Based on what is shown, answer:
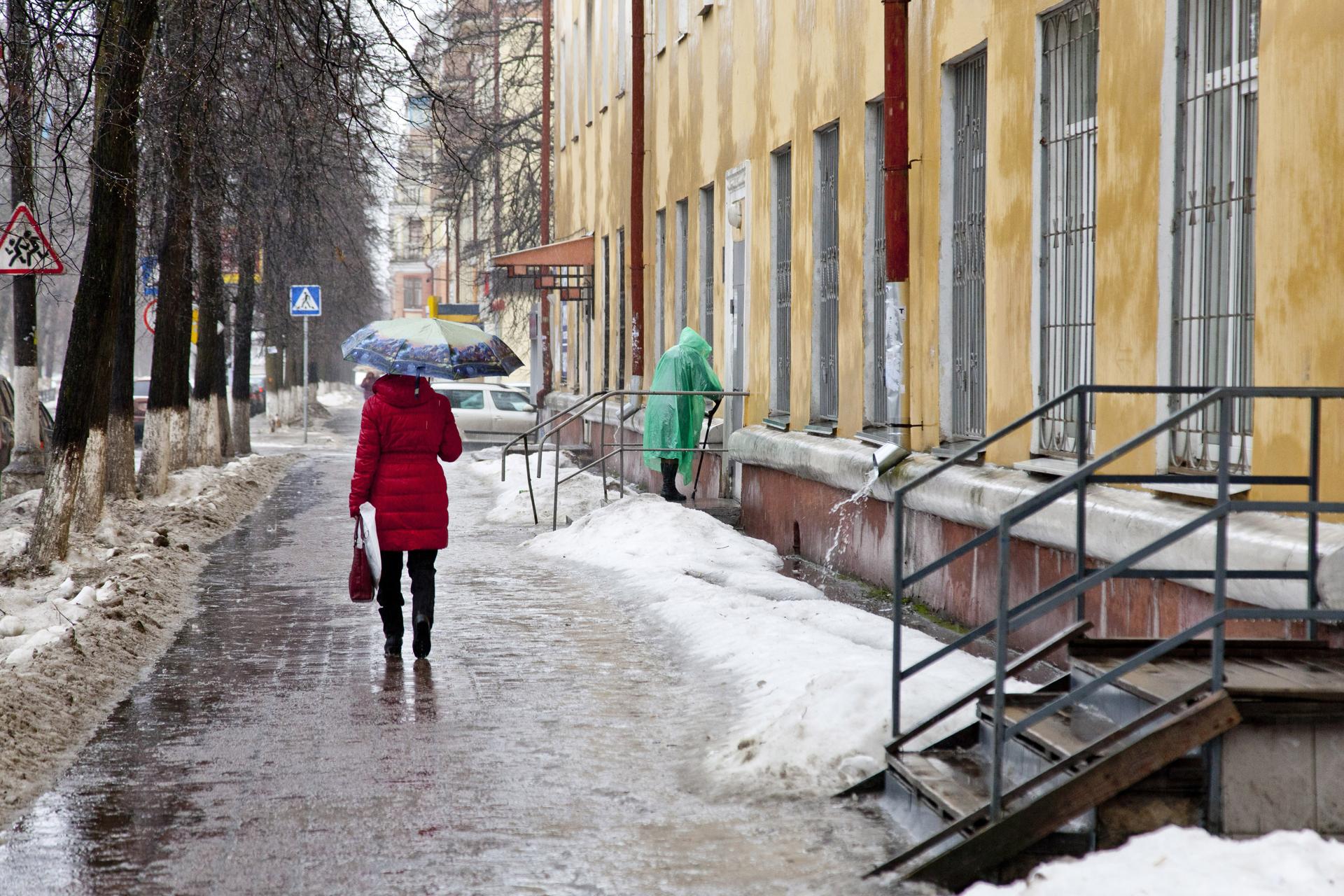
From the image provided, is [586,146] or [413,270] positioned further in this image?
[413,270]

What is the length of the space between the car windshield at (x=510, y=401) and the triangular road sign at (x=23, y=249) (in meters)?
19.5

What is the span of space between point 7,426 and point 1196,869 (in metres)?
18.5

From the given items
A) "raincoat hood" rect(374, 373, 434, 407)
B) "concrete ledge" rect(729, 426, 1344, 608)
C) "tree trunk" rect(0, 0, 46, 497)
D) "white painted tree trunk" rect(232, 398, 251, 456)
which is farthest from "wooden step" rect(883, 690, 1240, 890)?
"white painted tree trunk" rect(232, 398, 251, 456)

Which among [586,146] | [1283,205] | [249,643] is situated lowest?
[249,643]

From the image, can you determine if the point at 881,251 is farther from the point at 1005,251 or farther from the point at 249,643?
the point at 249,643

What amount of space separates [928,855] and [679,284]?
15.2 metres

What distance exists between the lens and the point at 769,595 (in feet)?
34.9

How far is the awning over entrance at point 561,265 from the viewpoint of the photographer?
26.2m

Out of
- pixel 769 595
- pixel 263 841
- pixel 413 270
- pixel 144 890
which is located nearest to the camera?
pixel 144 890

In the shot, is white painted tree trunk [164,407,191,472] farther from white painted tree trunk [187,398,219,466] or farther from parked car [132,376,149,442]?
parked car [132,376,149,442]

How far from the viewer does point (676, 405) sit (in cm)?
1562

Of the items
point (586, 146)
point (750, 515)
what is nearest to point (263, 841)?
point (750, 515)

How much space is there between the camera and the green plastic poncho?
15633 millimetres

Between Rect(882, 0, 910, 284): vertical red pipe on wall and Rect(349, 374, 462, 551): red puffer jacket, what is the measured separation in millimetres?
3457
